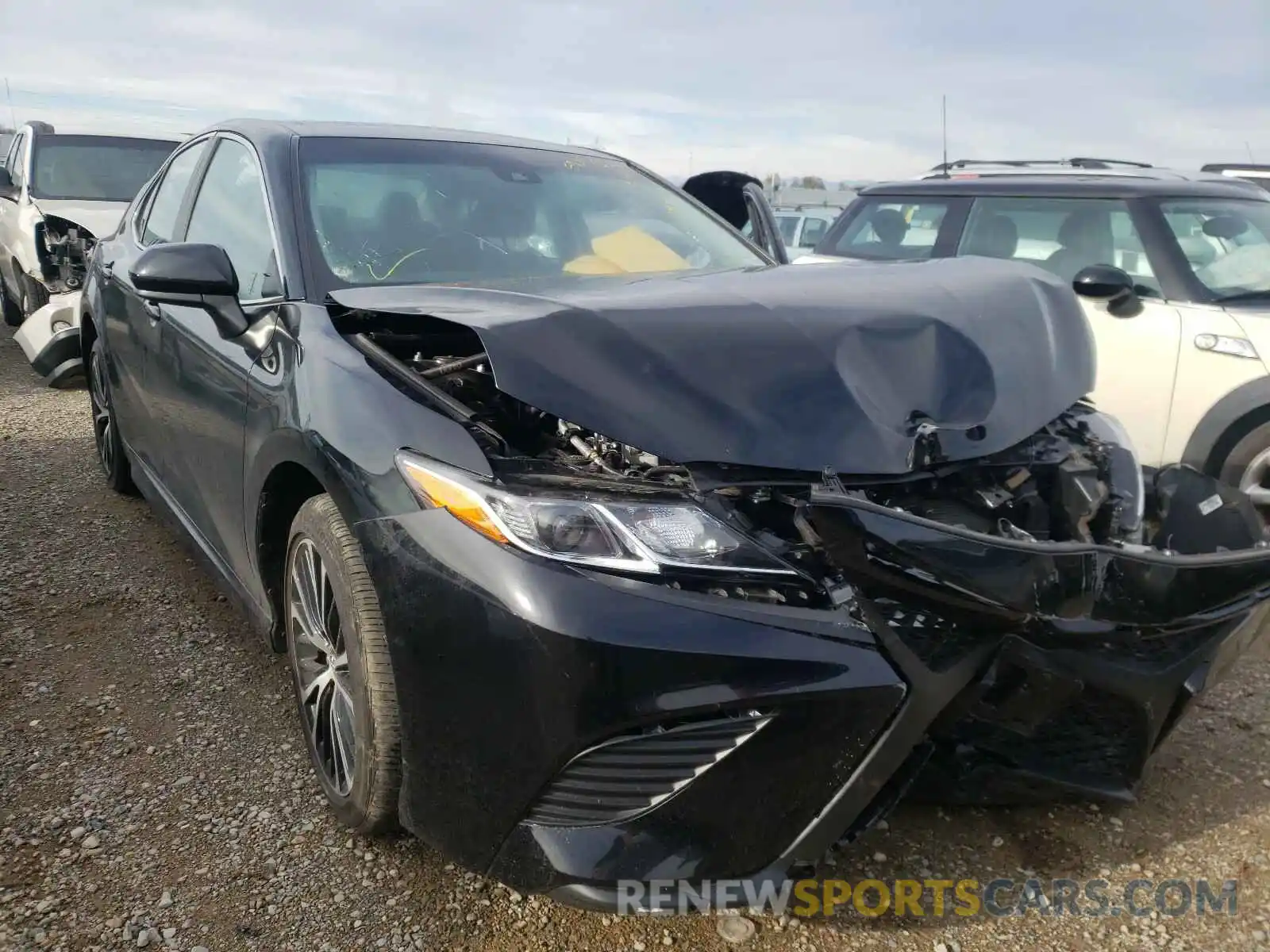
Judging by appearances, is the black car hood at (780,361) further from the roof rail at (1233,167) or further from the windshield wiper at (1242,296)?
the roof rail at (1233,167)

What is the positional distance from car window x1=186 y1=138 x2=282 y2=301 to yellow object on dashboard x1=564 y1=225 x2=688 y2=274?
32.9 inches

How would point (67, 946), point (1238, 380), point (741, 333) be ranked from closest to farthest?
point (67, 946) → point (741, 333) → point (1238, 380)

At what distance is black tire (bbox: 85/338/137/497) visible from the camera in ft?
14.0

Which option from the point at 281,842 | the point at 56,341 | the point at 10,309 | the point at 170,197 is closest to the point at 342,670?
the point at 281,842

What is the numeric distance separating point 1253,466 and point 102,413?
5142mm

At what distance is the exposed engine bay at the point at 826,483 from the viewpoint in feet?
5.85

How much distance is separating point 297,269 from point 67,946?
158cm

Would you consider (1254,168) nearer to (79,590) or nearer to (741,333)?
(741,333)

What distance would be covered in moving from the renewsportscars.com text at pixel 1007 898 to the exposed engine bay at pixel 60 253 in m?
7.54

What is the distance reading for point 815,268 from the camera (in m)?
2.75

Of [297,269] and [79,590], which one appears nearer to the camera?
[297,269]

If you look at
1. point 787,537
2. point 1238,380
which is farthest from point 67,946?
point 1238,380

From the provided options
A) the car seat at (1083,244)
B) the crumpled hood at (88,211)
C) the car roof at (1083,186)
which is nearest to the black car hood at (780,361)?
the car seat at (1083,244)

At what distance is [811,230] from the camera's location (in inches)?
453
